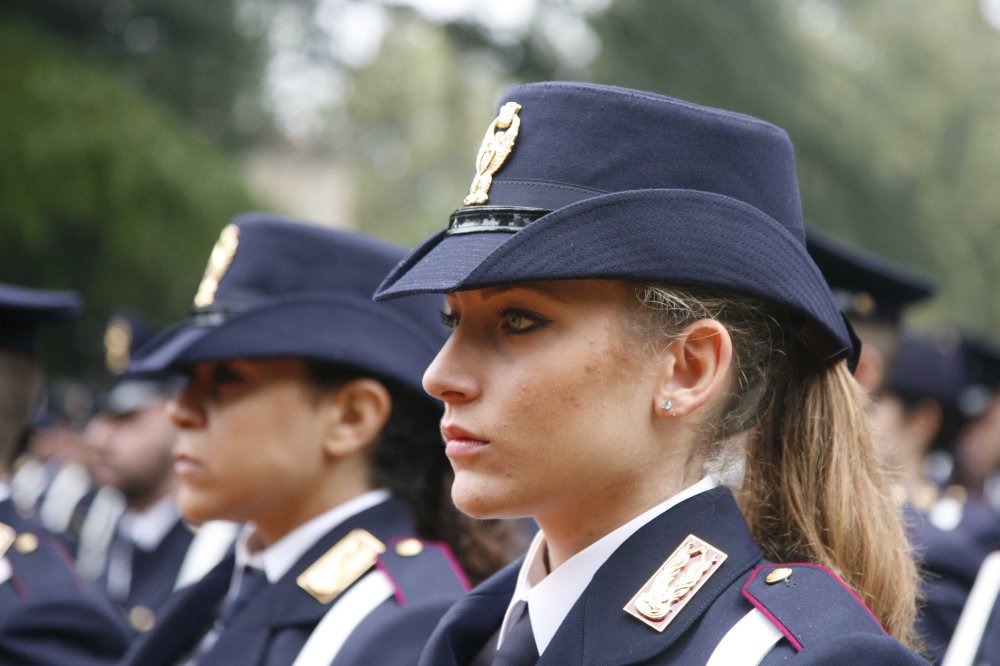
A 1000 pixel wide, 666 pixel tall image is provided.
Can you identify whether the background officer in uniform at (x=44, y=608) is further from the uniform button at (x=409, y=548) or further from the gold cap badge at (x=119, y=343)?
the gold cap badge at (x=119, y=343)

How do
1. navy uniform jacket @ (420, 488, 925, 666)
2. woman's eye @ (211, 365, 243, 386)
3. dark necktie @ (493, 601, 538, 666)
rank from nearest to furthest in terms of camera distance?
navy uniform jacket @ (420, 488, 925, 666) < dark necktie @ (493, 601, 538, 666) < woman's eye @ (211, 365, 243, 386)

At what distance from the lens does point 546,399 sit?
7.54 feet

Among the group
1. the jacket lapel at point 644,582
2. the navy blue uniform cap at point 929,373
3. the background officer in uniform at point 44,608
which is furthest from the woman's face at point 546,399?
the navy blue uniform cap at point 929,373

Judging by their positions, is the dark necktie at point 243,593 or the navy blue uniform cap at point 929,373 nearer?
the dark necktie at point 243,593

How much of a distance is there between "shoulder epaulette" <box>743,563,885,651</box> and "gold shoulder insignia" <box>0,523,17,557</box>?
2898 mm

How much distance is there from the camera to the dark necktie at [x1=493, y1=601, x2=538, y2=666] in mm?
2414

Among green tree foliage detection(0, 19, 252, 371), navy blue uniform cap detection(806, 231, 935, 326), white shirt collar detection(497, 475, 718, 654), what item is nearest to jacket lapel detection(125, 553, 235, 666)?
white shirt collar detection(497, 475, 718, 654)

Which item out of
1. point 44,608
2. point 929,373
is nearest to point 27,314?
point 44,608

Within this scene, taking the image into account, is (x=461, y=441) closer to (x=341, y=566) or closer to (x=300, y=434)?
(x=341, y=566)

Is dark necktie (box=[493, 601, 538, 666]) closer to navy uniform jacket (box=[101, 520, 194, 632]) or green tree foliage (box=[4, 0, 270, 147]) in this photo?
navy uniform jacket (box=[101, 520, 194, 632])

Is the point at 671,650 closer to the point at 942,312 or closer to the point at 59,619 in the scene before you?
the point at 59,619

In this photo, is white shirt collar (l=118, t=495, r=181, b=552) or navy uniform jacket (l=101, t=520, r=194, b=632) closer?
navy uniform jacket (l=101, t=520, r=194, b=632)

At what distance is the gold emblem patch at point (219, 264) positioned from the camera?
13.0 ft

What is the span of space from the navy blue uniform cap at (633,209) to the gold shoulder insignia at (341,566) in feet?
3.74
